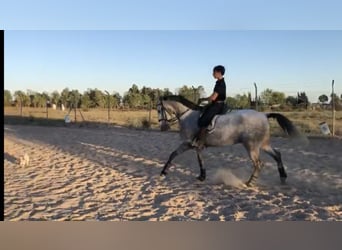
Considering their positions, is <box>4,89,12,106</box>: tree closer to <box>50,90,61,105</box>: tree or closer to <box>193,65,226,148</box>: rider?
<box>50,90,61,105</box>: tree

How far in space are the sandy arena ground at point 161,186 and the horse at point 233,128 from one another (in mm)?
522

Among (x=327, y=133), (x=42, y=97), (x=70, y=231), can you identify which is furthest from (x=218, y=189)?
(x=42, y=97)

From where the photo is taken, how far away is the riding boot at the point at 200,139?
571 cm

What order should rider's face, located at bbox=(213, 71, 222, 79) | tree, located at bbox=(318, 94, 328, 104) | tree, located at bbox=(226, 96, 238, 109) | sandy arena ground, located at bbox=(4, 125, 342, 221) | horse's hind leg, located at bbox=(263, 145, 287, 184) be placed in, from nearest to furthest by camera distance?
1. sandy arena ground, located at bbox=(4, 125, 342, 221)
2. rider's face, located at bbox=(213, 71, 222, 79)
3. horse's hind leg, located at bbox=(263, 145, 287, 184)
4. tree, located at bbox=(318, 94, 328, 104)
5. tree, located at bbox=(226, 96, 238, 109)

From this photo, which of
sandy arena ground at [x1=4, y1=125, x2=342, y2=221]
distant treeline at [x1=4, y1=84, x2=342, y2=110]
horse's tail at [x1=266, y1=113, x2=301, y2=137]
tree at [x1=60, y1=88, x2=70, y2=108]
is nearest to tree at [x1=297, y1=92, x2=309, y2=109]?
distant treeline at [x1=4, y1=84, x2=342, y2=110]

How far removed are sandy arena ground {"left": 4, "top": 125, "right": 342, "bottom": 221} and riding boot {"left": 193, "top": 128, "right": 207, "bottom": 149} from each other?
666 mm

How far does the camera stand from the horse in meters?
5.57

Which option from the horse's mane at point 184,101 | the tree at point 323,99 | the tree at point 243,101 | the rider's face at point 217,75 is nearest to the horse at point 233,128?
the horse's mane at point 184,101

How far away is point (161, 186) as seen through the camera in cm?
564

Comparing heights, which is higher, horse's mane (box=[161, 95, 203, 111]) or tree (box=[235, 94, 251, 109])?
tree (box=[235, 94, 251, 109])

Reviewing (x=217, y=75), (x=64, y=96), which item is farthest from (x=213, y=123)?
(x=64, y=96)

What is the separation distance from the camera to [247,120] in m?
5.57

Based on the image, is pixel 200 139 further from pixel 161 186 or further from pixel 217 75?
pixel 217 75

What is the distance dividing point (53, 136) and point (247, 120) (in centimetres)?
854
